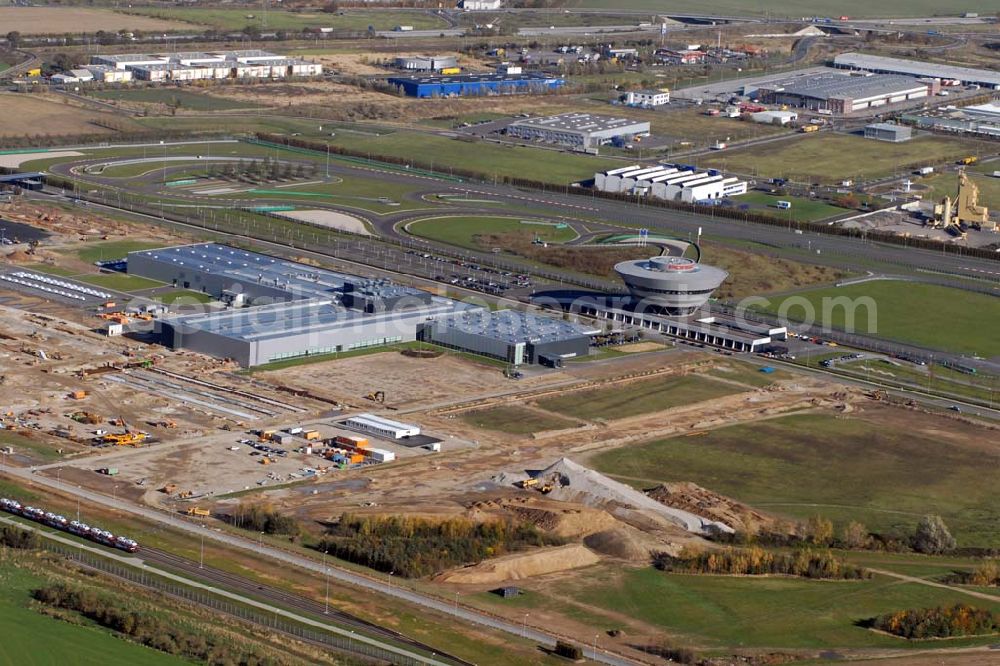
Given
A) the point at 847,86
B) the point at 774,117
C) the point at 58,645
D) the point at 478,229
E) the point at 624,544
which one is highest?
the point at 847,86

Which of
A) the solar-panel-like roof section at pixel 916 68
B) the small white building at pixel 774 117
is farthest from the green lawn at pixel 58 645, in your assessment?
the solar-panel-like roof section at pixel 916 68

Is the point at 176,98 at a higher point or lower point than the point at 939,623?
higher

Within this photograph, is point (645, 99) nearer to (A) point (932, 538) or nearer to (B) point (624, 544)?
(A) point (932, 538)

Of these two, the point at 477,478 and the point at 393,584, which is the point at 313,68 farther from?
the point at 393,584

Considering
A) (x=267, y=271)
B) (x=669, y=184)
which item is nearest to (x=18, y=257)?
(x=267, y=271)

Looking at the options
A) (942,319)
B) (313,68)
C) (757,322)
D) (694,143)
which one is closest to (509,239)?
(757,322)

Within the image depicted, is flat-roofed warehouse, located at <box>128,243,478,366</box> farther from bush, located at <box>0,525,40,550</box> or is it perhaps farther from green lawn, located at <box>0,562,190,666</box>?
green lawn, located at <box>0,562,190,666</box>
